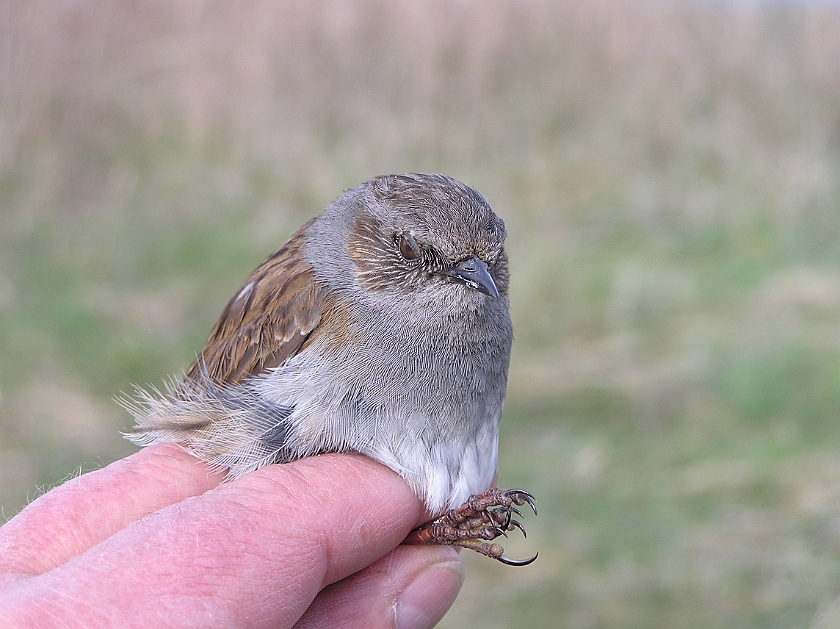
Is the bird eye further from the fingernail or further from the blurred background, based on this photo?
the blurred background

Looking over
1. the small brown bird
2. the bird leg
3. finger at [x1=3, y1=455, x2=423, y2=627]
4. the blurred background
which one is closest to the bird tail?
the small brown bird

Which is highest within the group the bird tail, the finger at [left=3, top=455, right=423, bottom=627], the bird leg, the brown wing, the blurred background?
the blurred background

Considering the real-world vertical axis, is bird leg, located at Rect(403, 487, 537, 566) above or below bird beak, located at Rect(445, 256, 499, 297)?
below

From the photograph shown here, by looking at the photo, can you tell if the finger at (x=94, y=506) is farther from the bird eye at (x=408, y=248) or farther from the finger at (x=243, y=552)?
the bird eye at (x=408, y=248)

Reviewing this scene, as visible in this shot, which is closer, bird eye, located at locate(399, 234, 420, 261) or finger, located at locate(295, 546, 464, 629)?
finger, located at locate(295, 546, 464, 629)

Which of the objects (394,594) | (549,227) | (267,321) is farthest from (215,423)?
(549,227)

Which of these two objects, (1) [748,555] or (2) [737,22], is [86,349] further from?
(2) [737,22]

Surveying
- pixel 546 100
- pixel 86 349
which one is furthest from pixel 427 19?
pixel 86 349

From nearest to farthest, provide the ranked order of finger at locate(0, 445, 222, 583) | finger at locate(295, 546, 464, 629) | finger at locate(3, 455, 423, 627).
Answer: finger at locate(3, 455, 423, 627)
finger at locate(0, 445, 222, 583)
finger at locate(295, 546, 464, 629)

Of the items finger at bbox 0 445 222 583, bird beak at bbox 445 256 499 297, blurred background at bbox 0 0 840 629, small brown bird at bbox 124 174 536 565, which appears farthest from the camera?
blurred background at bbox 0 0 840 629
